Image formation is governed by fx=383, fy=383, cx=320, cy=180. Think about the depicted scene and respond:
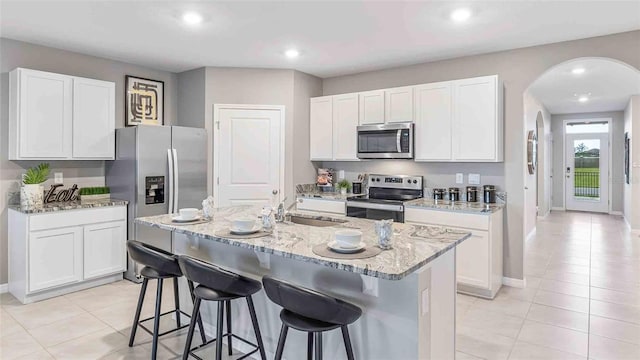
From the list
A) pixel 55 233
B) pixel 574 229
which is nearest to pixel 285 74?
pixel 55 233

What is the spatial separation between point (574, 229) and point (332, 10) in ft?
22.4

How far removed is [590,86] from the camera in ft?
20.9

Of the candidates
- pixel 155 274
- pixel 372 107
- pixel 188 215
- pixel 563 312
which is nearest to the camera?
pixel 155 274

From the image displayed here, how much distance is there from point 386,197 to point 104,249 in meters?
3.31

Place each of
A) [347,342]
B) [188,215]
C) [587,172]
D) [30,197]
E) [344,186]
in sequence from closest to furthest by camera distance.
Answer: [347,342]
[188,215]
[30,197]
[344,186]
[587,172]

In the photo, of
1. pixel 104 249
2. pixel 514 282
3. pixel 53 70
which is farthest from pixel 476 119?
pixel 53 70

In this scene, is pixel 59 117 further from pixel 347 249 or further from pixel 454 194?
pixel 454 194

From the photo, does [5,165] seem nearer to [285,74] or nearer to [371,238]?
[285,74]

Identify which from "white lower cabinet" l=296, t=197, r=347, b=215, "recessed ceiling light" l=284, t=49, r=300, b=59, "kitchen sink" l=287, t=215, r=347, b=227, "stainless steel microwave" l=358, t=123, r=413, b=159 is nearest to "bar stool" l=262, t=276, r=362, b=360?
"kitchen sink" l=287, t=215, r=347, b=227

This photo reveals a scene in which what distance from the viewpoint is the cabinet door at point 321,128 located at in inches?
203

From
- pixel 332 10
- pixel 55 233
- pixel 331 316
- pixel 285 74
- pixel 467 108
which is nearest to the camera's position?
pixel 331 316

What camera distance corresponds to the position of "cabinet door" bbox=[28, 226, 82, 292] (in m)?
3.64

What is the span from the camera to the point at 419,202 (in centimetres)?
419

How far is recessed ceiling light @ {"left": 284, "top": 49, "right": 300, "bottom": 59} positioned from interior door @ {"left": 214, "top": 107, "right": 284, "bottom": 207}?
0.82 metres
